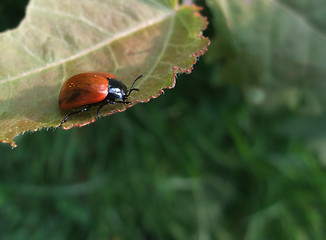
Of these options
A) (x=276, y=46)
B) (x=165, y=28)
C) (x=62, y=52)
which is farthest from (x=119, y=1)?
(x=276, y=46)

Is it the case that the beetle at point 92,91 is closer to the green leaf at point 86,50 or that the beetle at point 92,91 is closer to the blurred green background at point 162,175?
the green leaf at point 86,50

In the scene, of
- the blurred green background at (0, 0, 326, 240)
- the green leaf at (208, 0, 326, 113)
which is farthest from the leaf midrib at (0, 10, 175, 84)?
the blurred green background at (0, 0, 326, 240)

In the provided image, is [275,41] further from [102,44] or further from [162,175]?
[162,175]

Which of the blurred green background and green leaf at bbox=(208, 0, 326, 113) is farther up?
green leaf at bbox=(208, 0, 326, 113)

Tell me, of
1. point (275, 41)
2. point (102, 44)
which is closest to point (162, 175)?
point (275, 41)

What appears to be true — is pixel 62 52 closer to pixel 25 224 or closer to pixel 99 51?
pixel 99 51

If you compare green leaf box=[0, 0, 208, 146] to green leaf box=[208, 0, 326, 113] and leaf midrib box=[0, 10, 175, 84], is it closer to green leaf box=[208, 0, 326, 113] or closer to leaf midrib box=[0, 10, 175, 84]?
leaf midrib box=[0, 10, 175, 84]
